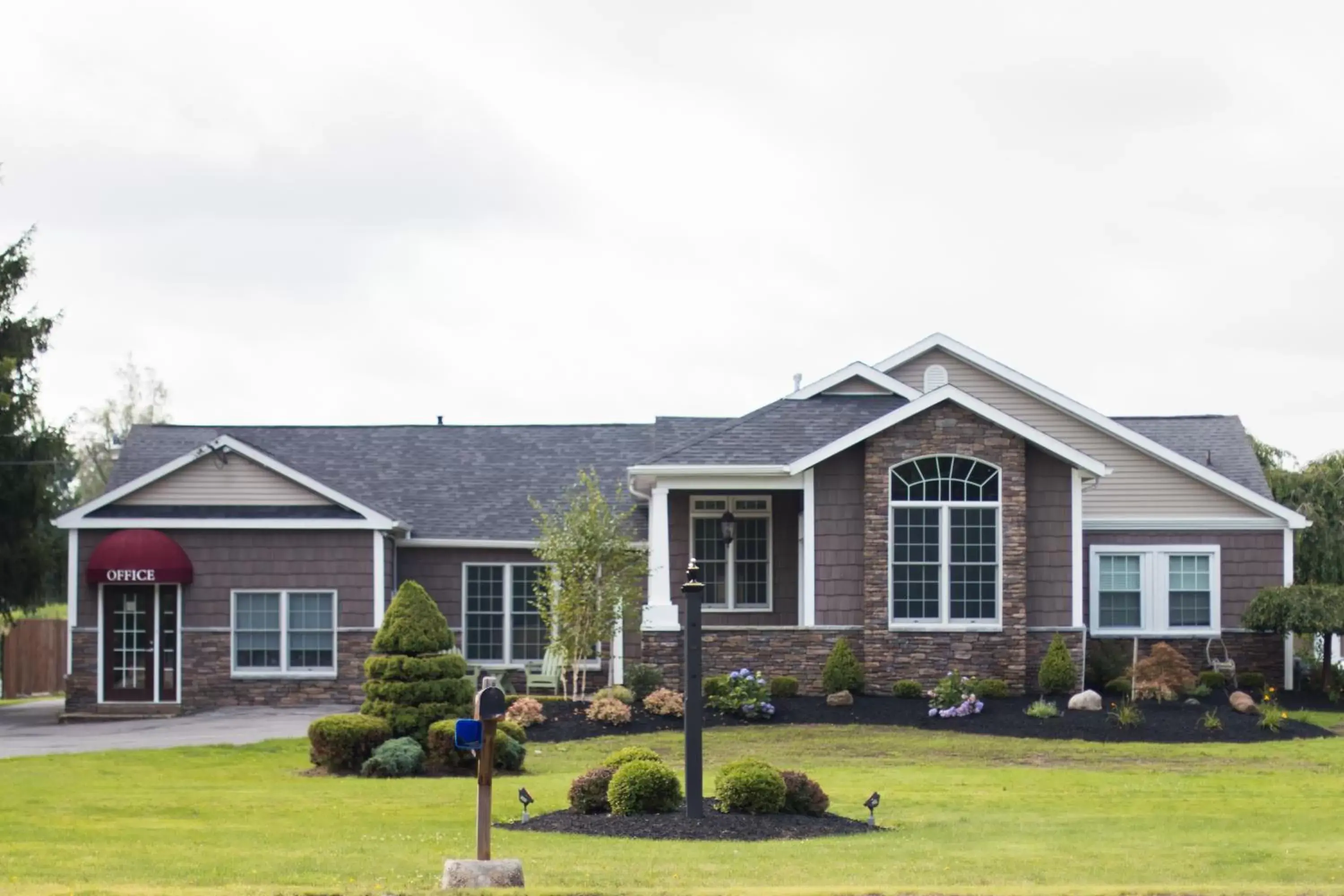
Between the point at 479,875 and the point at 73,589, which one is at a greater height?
the point at 73,589

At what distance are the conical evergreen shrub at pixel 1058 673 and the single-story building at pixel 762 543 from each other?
1.29 ft

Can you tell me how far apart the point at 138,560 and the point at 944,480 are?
1290 centimetres

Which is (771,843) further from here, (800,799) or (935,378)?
(935,378)

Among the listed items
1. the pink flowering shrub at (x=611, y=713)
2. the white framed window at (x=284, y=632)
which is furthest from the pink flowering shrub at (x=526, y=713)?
the white framed window at (x=284, y=632)

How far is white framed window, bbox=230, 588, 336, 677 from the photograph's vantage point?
28.5 meters

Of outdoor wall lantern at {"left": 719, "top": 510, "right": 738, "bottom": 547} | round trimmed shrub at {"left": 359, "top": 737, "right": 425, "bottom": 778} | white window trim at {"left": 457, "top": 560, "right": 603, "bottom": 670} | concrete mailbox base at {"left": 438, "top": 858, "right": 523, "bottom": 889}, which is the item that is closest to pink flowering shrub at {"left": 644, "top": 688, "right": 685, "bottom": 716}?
outdoor wall lantern at {"left": 719, "top": 510, "right": 738, "bottom": 547}

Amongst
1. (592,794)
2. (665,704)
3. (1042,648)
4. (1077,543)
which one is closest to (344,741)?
(592,794)

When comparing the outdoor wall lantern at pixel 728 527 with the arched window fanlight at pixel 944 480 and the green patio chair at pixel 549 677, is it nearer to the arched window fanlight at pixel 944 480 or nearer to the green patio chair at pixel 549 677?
the arched window fanlight at pixel 944 480

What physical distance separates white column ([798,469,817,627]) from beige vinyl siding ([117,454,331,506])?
801 cm

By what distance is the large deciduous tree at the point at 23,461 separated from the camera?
1201 inches

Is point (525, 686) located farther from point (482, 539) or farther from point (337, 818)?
point (337, 818)

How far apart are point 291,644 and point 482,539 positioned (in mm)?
3719

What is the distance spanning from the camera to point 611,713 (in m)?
23.1

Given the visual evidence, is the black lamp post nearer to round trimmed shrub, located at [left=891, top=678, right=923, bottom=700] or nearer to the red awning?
round trimmed shrub, located at [left=891, top=678, right=923, bottom=700]
